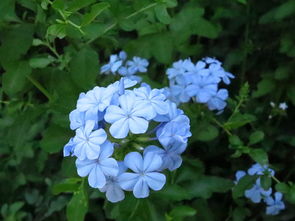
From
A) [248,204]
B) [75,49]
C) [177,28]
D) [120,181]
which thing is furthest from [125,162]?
[248,204]

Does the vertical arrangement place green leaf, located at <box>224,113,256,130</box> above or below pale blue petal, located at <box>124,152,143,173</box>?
below

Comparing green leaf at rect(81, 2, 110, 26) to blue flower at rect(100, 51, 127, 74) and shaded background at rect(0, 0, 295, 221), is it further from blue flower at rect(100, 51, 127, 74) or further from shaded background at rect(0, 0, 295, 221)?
blue flower at rect(100, 51, 127, 74)

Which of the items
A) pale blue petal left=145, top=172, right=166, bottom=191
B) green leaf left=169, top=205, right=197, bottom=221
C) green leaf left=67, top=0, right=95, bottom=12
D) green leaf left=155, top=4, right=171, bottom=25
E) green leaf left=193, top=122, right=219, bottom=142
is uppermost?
green leaf left=67, top=0, right=95, bottom=12

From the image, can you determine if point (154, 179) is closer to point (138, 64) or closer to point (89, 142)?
point (89, 142)

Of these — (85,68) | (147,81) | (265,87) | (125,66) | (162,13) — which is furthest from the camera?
(265,87)

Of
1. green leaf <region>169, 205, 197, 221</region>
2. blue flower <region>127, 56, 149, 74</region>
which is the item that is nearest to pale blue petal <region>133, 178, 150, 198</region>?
green leaf <region>169, 205, 197, 221</region>

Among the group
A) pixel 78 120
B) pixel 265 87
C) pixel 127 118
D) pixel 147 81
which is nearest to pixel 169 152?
pixel 127 118

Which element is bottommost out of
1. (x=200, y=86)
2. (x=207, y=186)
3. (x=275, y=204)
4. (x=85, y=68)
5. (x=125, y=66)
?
(x=275, y=204)
